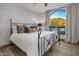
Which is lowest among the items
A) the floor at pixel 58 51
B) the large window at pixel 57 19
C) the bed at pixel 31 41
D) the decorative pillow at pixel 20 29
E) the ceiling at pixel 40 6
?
the floor at pixel 58 51

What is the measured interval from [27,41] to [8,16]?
0.39 meters

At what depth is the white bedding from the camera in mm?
1262

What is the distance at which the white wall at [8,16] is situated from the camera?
1277 millimetres

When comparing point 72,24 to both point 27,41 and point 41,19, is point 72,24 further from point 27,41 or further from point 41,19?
point 27,41

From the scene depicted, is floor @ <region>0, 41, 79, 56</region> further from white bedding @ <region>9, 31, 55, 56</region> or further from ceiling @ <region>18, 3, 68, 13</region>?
ceiling @ <region>18, 3, 68, 13</region>

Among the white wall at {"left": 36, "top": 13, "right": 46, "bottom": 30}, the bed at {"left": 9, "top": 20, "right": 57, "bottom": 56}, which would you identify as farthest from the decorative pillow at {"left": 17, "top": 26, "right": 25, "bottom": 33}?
the white wall at {"left": 36, "top": 13, "right": 46, "bottom": 30}

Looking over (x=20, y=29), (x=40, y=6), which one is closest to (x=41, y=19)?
(x=40, y=6)

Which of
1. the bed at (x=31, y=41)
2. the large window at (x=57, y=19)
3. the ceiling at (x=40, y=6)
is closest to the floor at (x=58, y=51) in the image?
the bed at (x=31, y=41)

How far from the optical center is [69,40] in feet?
4.39

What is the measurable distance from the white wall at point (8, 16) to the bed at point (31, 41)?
0.09m

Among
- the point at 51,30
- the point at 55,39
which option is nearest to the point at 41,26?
the point at 51,30

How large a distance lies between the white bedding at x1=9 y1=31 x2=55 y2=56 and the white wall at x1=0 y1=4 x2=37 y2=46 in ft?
0.32

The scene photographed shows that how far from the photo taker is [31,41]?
126 centimetres

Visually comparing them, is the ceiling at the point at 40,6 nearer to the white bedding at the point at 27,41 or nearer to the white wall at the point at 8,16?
the white wall at the point at 8,16
